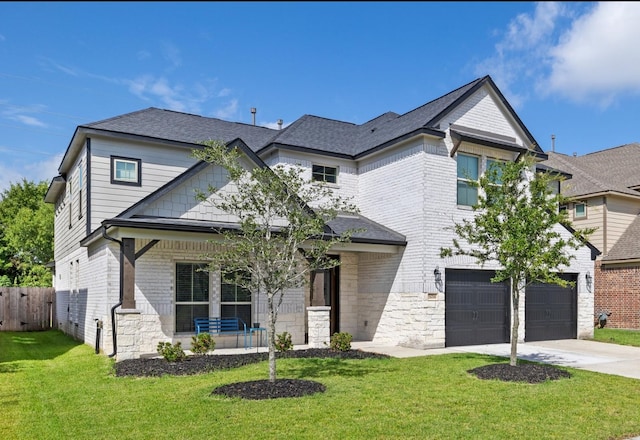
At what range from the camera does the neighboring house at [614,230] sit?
803 inches

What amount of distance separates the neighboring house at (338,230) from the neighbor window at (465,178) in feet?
0.15

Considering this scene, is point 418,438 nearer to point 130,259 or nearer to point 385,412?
point 385,412

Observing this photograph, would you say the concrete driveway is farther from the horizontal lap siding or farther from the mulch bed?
the horizontal lap siding

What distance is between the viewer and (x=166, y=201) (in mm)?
12828

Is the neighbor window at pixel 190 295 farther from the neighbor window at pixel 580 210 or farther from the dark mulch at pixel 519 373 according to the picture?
the neighbor window at pixel 580 210

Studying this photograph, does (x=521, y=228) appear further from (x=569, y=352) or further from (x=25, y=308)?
(x=25, y=308)

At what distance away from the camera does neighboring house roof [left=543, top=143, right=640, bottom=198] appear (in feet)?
72.9

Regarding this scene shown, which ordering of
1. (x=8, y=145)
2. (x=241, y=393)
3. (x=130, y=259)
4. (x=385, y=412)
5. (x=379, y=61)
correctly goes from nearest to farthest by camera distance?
(x=379, y=61) < (x=385, y=412) < (x=241, y=393) < (x=130, y=259) < (x=8, y=145)

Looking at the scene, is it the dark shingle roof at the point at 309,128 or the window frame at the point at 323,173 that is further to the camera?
the window frame at the point at 323,173

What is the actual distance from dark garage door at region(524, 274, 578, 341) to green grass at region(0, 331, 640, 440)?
635 centimetres

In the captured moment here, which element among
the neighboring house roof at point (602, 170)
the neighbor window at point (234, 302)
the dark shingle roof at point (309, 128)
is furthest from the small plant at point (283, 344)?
the neighboring house roof at point (602, 170)

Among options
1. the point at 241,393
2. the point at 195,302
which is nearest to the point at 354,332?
the point at 195,302

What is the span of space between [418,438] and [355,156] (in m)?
11.9

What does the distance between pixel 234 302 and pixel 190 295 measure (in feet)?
3.87
